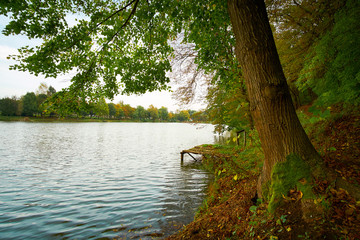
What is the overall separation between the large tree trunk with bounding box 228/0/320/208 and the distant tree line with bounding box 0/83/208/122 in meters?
3.53

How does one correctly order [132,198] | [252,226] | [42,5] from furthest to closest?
1. [132,198]
2. [42,5]
3. [252,226]

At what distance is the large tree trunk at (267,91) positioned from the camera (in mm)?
2820

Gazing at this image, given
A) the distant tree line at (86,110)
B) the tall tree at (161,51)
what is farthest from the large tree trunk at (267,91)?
the distant tree line at (86,110)

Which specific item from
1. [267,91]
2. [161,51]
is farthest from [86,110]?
[267,91]

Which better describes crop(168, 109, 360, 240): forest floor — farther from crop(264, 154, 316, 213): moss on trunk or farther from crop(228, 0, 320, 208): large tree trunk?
crop(228, 0, 320, 208): large tree trunk

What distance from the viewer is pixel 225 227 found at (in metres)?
3.45

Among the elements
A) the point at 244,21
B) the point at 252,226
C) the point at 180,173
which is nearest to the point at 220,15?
the point at 244,21

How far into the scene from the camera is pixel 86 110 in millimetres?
5445

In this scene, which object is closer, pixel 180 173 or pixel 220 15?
pixel 220 15

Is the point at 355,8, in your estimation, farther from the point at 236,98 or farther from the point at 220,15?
the point at 236,98

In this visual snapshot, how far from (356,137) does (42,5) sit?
8059mm

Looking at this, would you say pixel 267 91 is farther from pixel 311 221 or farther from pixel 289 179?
pixel 311 221

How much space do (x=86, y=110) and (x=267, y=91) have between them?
4832mm

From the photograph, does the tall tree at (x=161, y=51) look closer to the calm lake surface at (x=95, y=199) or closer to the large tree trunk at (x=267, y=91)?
the large tree trunk at (x=267, y=91)
